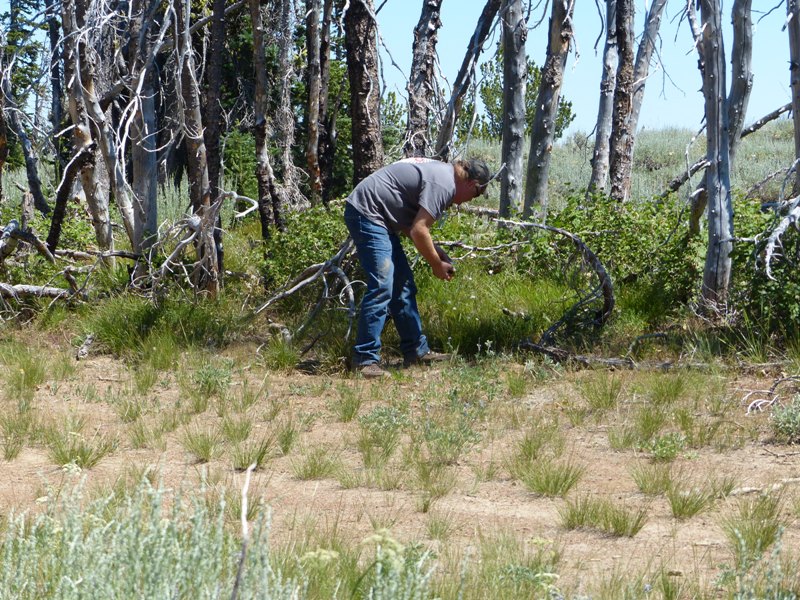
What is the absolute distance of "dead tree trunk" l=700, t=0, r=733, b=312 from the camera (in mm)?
8273

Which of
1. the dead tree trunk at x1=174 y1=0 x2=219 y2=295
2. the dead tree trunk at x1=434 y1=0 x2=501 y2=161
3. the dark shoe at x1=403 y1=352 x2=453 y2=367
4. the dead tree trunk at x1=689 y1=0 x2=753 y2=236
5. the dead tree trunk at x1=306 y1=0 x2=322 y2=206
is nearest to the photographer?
the dark shoe at x1=403 y1=352 x2=453 y2=367

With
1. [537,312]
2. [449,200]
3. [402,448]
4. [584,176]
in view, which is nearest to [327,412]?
[402,448]

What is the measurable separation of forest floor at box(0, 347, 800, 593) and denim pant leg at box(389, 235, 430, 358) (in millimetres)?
254

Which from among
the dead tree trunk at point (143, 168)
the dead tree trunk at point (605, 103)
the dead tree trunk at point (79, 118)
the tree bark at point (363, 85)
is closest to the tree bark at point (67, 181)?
the dead tree trunk at point (79, 118)

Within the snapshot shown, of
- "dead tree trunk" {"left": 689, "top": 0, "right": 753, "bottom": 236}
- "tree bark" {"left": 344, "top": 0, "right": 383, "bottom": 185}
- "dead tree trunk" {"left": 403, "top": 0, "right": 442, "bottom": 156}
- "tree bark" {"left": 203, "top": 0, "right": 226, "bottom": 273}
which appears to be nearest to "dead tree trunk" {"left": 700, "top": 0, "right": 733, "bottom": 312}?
"dead tree trunk" {"left": 689, "top": 0, "right": 753, "bottom": 236}

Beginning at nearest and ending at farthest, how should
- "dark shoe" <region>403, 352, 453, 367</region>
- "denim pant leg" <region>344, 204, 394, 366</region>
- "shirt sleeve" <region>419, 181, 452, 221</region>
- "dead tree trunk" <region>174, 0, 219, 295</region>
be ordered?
"shirt sleeve" <region>419, 181, 452, 221</region>, "denim pant leg" <region>344, 204, 394, 366</region>, "dark shoe" <region>403, 352, 453, 367</region>, "dead tree trunk" <region>174, 0, 219, 295</region>

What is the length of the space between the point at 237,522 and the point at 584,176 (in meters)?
21.4

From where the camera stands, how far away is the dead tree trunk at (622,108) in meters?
13.4

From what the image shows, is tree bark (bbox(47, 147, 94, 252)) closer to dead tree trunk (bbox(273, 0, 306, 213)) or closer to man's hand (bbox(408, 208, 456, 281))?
dead tree trunk (bbox(273, 0, 306, 213))

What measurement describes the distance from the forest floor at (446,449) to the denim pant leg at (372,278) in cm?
33

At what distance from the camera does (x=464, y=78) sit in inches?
423

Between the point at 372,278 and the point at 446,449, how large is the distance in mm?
2311

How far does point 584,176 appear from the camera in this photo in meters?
24.9

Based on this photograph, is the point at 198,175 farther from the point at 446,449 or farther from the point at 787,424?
the point at 787,424
